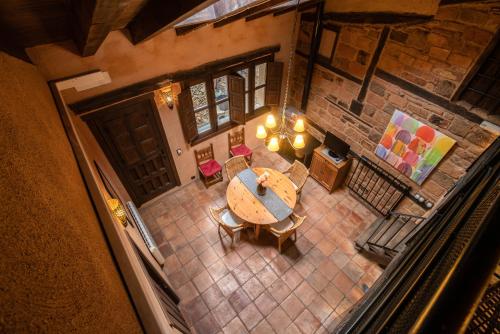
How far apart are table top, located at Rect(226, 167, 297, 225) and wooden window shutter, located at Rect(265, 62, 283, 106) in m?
1.67

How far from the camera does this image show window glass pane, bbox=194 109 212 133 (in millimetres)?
5012

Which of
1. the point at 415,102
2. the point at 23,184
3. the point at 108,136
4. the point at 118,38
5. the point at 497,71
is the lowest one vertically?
the point at 108,136

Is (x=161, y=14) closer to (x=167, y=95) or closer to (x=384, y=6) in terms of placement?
(x=167, y=95)

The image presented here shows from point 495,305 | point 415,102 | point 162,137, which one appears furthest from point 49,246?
point 415,102

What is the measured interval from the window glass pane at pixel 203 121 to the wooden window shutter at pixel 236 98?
504 mm

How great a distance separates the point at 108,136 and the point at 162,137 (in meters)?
0.87

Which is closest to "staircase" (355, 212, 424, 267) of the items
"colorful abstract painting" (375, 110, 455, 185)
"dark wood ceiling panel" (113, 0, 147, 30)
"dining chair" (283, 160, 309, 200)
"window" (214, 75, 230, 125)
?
"colorful abstract painting" (375, 110, 455, 185)

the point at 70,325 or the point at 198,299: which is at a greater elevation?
the point at 70,325

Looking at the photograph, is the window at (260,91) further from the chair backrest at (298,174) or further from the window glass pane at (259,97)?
the chair backrest at (298,174)

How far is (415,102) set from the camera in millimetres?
3635

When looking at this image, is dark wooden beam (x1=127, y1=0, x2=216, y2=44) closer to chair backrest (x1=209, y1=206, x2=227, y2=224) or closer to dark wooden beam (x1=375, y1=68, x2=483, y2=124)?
chair backrest (x1=209, y1=206, x2=227, y2=224)

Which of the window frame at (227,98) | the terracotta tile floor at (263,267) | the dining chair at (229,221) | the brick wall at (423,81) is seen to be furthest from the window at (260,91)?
the dining chair at (229,221)

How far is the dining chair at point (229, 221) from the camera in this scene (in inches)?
163

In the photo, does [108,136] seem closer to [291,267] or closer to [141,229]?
[141,229]
